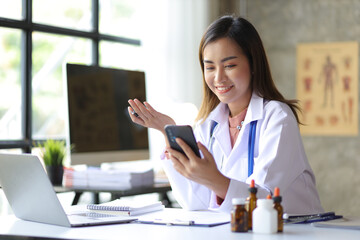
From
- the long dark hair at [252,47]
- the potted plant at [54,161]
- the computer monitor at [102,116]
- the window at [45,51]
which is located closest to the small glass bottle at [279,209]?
the long dark hair at [252,47]

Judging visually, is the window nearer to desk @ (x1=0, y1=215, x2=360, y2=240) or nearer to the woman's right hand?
the woman's right hand

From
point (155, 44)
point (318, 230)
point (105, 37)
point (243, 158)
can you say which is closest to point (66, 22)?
point (105, 37)

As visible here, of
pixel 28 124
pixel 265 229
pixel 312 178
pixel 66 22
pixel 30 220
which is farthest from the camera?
pixel 66 22

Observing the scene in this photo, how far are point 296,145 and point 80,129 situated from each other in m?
1.39

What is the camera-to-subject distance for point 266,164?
1937 mm

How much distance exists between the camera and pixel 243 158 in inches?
85.4

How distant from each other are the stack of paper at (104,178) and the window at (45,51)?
2.13ft

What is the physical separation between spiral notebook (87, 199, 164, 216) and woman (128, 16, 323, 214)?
175 mm

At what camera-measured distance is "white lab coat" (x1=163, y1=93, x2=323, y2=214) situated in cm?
192

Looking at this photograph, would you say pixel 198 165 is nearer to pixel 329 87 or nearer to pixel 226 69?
pixel 226 69

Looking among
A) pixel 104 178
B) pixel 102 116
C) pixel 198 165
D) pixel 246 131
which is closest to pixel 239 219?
pixel 198 165

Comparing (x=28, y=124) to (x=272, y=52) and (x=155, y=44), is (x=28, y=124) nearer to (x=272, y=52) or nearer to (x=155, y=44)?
(x=155, y=44)

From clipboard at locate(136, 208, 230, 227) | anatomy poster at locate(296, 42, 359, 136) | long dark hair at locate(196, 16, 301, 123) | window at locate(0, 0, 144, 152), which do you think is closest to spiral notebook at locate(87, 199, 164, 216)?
clipboard at locate(136, 208, 230, 227)

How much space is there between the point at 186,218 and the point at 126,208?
0.21 metres
